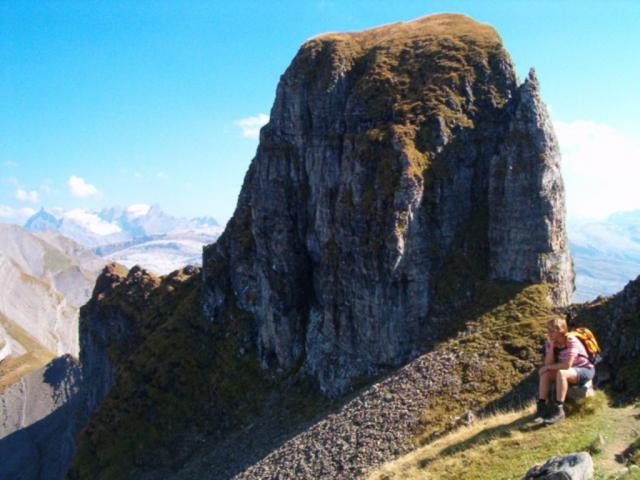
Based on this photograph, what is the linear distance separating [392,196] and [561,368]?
49.5m

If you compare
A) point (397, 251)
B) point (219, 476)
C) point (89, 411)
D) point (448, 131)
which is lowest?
point (89, 411)

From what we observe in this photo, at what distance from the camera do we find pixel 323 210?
283ft

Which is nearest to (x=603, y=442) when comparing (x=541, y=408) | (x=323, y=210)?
(x=541, y=408)

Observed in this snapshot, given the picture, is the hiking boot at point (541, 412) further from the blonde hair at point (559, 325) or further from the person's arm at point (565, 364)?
the blonde hair at point (559, 325)

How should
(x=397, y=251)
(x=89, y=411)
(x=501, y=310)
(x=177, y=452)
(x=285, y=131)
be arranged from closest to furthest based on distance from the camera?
(x=501, y=310) → (x=397, y=251) → (x=177, y=452) → (x=285, y=131) → (x=89, y=411)

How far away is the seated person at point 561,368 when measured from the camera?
85.5 feet

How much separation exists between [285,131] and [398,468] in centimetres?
7470

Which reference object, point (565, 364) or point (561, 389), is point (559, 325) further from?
point (561, 389)

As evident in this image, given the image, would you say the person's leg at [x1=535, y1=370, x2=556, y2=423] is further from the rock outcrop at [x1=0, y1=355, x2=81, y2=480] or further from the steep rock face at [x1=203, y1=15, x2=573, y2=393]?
the rock outcrop at [x1=0, y1=355, x2=81, y2=480]

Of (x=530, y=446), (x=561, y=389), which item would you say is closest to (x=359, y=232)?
(x=561, y=389)

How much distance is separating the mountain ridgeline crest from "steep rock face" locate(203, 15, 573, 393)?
26 centimetres

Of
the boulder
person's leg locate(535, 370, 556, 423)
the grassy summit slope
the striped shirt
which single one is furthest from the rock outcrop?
the boulder

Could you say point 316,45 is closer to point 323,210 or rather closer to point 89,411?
point 323,210

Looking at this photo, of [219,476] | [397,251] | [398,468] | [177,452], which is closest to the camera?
[398,468]
